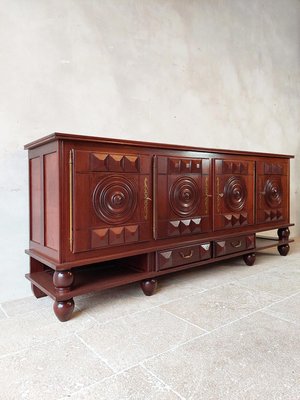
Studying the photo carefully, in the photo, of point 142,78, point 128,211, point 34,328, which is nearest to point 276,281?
point 128,211

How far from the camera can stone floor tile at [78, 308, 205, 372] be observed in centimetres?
137

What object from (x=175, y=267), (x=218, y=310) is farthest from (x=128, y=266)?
(x=218, y=310)

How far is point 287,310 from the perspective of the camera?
1.86 metres

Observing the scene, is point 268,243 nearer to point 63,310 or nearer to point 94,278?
point 94,278

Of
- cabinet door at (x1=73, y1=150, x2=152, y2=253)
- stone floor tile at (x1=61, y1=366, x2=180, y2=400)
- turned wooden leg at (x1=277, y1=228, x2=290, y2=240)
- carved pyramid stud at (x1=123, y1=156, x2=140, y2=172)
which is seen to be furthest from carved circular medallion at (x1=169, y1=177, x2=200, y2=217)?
turned wooden leg at (x1=277, y1=228, x2=290, y2=240)

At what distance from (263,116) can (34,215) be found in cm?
307

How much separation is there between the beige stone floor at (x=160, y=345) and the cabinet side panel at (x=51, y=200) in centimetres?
46

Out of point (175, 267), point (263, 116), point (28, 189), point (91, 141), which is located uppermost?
point (263, 116)

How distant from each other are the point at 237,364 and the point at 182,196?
1207 mm

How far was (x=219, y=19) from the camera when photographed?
11.0ft

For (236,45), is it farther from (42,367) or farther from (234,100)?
(42,367)

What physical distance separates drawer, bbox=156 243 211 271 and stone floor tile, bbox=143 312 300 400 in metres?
0.64

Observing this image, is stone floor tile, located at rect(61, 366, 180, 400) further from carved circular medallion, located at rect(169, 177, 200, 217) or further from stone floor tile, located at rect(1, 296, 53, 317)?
carved circular medallion, located at rect(169, 177, 200, 217)

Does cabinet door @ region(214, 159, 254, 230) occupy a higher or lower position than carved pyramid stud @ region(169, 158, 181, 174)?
lower
